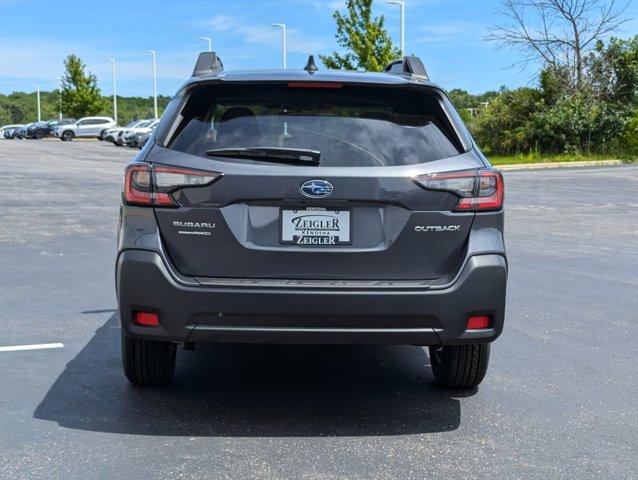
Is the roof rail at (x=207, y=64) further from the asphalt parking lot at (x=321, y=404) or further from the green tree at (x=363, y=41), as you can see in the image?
the green tree at (x=363, y=41)

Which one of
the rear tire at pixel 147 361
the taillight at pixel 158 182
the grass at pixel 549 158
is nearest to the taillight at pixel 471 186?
the taillight at pixel 158 182

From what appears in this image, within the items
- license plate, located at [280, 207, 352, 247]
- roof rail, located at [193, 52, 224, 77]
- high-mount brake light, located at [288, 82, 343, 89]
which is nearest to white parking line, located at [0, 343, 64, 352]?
roof rail, located at [193, 52, 224, 77]

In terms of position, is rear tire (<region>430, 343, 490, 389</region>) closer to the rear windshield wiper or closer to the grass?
the rear windshield wiper

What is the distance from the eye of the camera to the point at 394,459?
381cm

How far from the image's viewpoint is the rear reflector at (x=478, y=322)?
13.5ft

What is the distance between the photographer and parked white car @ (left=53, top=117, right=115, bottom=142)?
219ft

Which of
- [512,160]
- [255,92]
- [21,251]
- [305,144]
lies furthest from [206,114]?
[512,160]

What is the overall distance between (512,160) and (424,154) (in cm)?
3165

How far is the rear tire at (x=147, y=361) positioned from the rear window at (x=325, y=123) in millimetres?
1125

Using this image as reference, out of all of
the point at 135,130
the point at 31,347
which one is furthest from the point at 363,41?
the point at 31,347

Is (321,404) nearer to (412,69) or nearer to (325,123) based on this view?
(325,123)

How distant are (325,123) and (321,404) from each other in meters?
1.51

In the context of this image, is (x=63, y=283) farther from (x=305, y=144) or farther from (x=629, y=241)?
(x=629, y=241)

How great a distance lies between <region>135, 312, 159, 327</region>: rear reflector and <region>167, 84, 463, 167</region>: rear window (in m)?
0.80
